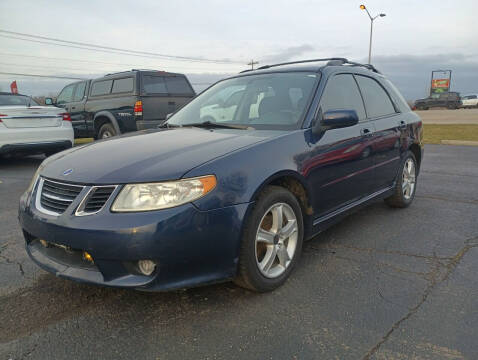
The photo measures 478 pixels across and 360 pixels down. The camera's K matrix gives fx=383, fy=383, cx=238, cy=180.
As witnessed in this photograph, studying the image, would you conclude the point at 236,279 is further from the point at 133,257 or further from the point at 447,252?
the point at 447,252

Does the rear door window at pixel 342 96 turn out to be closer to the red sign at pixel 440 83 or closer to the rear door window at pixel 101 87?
the rear door window at pixel 101 87

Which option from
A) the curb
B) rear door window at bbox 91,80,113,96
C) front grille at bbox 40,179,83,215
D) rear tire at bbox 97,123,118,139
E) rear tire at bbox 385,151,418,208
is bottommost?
the curb

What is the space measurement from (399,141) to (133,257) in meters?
3.36

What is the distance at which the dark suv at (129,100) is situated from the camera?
28.4 ft

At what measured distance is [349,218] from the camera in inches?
171

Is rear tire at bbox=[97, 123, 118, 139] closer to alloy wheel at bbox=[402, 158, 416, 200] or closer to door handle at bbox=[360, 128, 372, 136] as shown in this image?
alloy wheel at bbox=[402, 158, 416, 200]

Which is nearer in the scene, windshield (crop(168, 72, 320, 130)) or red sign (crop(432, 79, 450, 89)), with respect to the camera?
windshield (crop(168, 72, 320, 130))

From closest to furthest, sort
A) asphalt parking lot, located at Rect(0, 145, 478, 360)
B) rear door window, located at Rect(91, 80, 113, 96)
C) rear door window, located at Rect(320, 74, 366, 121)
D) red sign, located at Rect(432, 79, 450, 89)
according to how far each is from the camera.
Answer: asphalt parking lot, located at Rect(0, 145, 478, 360) → rear door window, located at Rect(320, 74, 366, 121) → rear door window, located at Rect(91, 80, 113, 96) → red sign, located at Rect(432, 79, 450, 89)

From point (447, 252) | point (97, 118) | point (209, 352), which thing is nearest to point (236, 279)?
point (209, 352)

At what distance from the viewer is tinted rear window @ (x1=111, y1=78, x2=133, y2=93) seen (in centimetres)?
886

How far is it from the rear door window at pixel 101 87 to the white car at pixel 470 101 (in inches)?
1675

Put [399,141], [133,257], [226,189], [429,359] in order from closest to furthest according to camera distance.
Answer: [429,359] < [133,257] < [226,189] < [399,141]

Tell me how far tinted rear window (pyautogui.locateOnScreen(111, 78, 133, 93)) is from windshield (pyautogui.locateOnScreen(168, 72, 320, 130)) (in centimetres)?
531

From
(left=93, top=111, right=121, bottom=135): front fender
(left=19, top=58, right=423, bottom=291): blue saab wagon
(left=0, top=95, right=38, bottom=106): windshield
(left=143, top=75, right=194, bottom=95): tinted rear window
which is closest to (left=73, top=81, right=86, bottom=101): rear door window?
(left=93, top=111, right=121, bottom=135): front fender
